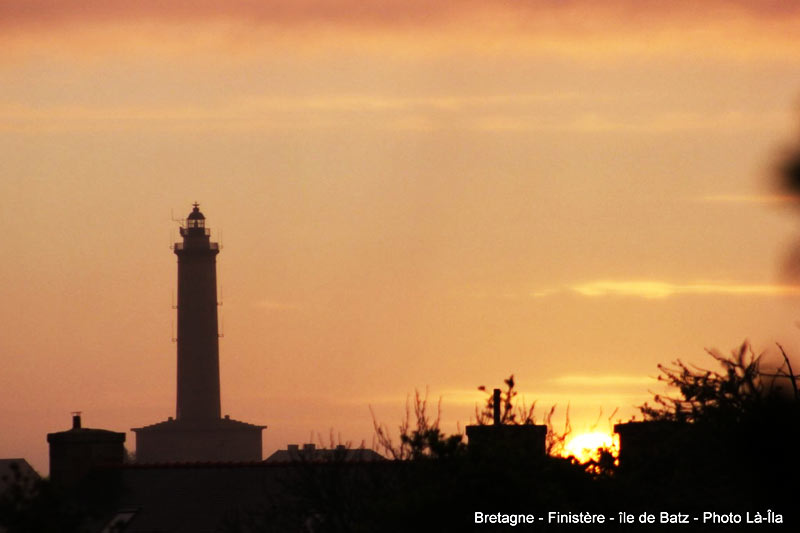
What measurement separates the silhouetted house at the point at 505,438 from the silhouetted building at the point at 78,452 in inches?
462

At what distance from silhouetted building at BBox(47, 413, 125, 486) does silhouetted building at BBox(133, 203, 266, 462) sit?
63947 mm

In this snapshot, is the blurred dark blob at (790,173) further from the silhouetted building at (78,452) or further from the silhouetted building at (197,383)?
the silhouetted building at (197,383)

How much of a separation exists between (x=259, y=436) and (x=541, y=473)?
88.7 m

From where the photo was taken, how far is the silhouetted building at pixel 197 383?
9738 cm

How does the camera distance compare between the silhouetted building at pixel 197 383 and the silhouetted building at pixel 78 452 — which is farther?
the silhouetted building at pixel 197 383

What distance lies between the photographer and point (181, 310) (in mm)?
97562

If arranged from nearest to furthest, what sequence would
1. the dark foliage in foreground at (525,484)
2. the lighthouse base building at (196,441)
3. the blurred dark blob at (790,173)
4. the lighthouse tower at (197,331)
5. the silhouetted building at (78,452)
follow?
1. the blurred dark blob at (790,173)
2. the dark foliage in foreground at (525,484)
3. the silhouetted building at (78,452)
4. the lighthouse tower at (197,331)
5. the lighthouse base building at (196,441)

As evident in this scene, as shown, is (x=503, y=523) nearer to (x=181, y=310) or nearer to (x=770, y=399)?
(x=770, y=399)

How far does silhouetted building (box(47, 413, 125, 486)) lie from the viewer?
107 feet

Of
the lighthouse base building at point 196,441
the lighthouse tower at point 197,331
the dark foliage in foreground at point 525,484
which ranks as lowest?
the dark foliage in foreground at point 525,484

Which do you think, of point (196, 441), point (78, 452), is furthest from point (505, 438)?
point (196, 441)

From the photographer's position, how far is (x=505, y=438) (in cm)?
2205

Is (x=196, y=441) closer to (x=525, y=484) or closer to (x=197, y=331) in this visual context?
(x=197, y=331)

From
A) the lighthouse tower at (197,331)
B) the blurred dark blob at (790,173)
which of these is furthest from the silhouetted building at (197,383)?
the blurred dark blob at (790,173)
